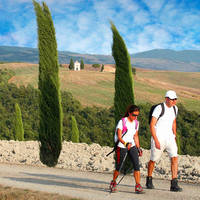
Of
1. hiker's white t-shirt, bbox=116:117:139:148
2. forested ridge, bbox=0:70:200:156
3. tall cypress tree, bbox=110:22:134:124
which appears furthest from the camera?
forested ridge, bbox=0:70:200:156

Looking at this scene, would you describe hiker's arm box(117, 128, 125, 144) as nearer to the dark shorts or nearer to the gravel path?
the dark shorts

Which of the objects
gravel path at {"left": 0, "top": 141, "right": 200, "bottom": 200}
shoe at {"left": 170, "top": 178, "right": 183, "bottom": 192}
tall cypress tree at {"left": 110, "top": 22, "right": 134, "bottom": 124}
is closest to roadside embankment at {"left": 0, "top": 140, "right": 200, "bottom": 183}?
gravel path at {"left": 0, "top": 141, "right": 200, "bottom": 200}

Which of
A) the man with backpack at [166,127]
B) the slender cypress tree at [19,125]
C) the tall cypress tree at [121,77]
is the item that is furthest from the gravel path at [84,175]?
Result: the slender cypress tree at [19,125]

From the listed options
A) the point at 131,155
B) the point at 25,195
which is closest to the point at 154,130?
the point at 131,155

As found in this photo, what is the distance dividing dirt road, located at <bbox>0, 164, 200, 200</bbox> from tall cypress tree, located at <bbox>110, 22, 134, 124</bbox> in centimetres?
269

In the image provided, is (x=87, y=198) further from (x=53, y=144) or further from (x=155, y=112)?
(x=53, y=144)

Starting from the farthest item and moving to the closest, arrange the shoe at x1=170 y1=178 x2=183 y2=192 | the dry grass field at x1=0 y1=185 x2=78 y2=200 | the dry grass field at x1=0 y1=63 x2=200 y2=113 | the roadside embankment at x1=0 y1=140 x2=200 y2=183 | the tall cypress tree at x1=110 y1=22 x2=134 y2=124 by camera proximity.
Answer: the dry grass field at x1=0 y1=63 x2=200 y2=113 → the tall cypress tree at x1=110 y1=22 x2=134 y2=124 → the roadside embankment at x1=0 y1=140 x2=200 y2=183 → the shoe at x1=170 y1=178 x2=183 y2=192 → the dry grass field at x1=0 y1=185 x2=78 y2=200

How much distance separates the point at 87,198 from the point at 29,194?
1.48 m

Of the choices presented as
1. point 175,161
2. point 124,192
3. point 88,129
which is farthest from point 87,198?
point 88,129

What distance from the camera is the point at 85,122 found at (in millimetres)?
42281

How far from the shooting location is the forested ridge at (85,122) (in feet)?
111

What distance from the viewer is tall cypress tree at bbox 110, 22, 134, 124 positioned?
1157 cm

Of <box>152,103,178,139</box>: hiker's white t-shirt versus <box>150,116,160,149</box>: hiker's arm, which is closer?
<box>150,116,160,149</box>: hiker's arm

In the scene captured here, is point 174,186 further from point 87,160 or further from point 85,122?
point 85,122
